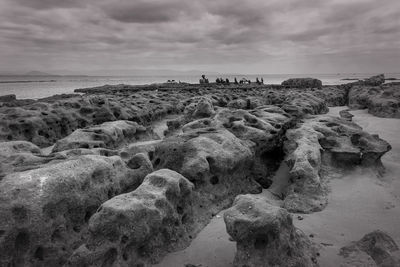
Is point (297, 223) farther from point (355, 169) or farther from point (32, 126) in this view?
point (32, 126)

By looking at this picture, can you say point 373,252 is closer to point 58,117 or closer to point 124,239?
point 124,239

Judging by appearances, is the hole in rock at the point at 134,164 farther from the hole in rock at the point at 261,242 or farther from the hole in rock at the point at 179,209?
the hole in rock at the point at 261,242

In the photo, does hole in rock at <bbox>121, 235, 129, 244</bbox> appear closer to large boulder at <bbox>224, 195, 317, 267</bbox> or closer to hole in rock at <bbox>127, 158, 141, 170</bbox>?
large boulder at <bbox>224, 195, 317, 267</bbox>

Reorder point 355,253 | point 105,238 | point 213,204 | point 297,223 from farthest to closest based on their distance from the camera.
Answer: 1. point 213,204
2. point 297,223
3. point 355,253
4. point 105,238

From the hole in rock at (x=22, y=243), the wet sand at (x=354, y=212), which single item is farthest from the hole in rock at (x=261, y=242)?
the hole in rock at (x=22, y=243)

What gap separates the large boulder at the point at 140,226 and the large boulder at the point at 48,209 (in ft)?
2.33

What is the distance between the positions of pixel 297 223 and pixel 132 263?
10.2 ft

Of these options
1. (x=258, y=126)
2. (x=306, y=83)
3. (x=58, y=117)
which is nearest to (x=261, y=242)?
(x=258, y=126)

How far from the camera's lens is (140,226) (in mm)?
4543

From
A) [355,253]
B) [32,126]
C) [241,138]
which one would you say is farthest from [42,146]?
[355,253]

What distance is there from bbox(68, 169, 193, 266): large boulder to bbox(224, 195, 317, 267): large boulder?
1055mm

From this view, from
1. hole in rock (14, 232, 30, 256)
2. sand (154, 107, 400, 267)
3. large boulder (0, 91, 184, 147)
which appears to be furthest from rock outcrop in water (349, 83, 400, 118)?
hole in rock (14, 232, 30, 256)

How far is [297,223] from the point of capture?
6.14 meters

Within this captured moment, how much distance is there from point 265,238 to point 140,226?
1.69 metres
